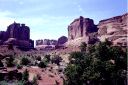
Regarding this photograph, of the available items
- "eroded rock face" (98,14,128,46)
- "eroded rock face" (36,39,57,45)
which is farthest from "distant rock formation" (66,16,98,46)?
"eroded rock face" (36,39,57,45)

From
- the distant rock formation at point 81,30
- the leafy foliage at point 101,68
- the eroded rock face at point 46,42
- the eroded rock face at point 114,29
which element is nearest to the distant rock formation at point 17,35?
the distant rock formation at point 81,30

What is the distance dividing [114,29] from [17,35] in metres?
53.8

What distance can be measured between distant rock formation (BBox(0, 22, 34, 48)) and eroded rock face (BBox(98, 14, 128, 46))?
38.5m

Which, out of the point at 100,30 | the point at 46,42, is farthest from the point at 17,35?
the point at 100,30

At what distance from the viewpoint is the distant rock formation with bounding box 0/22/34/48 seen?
127688mm

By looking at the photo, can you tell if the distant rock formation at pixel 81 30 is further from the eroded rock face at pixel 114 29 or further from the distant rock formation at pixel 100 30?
the eroded rock face at pixel 114 29

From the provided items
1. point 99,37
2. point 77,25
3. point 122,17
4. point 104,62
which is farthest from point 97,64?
point 77,25

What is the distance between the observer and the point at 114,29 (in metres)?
102

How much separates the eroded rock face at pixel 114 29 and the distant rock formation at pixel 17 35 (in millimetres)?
38519

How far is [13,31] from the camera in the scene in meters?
134

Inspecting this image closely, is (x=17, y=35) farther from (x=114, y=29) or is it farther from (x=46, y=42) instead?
(x=114, y=29)

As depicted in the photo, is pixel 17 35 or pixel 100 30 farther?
pixel 17 35

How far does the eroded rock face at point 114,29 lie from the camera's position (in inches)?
3681

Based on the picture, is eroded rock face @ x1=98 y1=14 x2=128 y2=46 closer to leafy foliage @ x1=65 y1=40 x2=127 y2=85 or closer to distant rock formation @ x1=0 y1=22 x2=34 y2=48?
distant rock formation @ x1=0 y1=22 x2=34 y2=48
